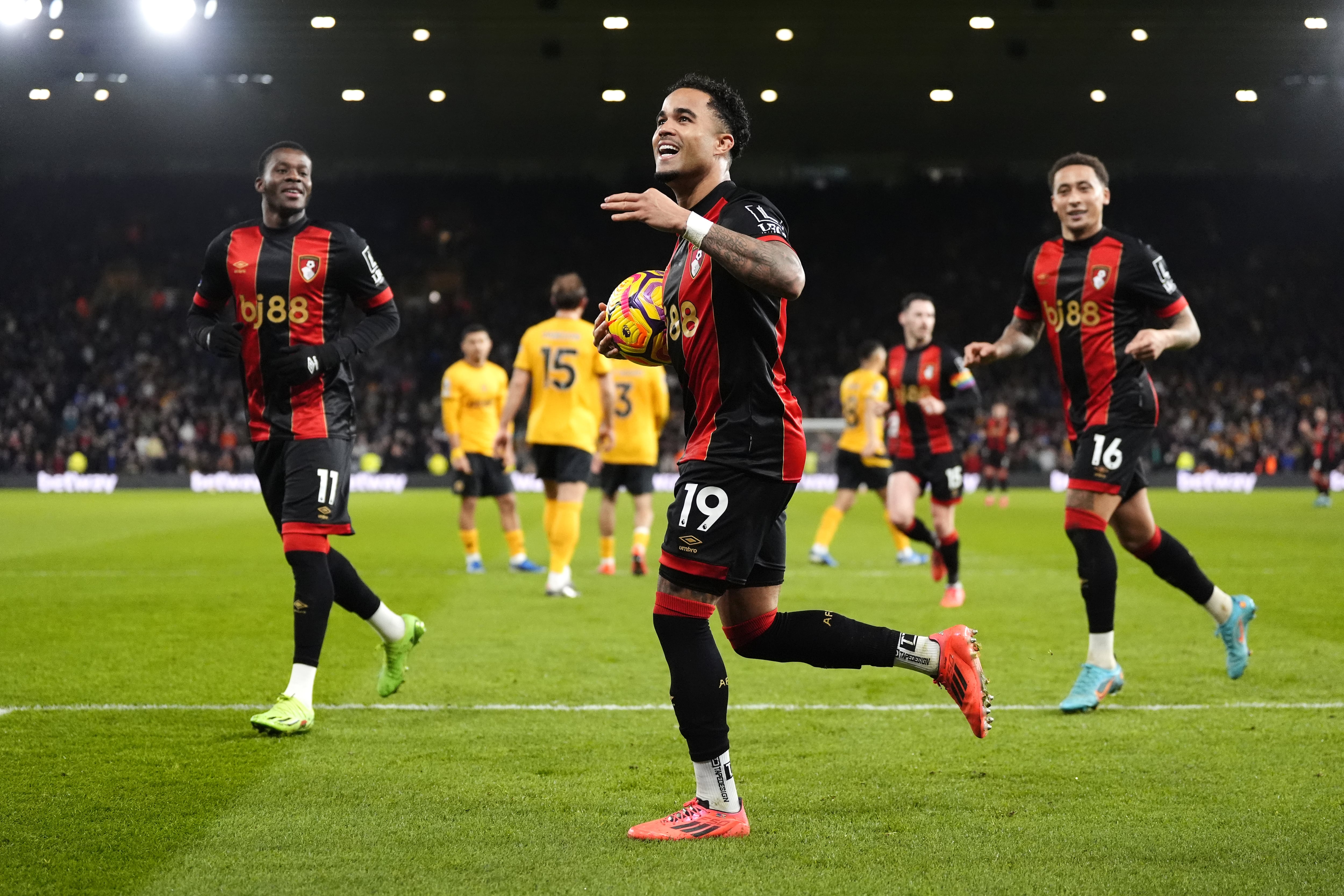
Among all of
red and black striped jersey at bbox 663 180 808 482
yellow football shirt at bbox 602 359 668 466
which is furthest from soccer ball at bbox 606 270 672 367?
yellow football shirt at bbox 602 359 668 466

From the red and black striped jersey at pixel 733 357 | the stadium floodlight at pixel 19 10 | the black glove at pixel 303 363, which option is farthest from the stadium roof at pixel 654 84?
the red and black striped jersey at pixel 733 357

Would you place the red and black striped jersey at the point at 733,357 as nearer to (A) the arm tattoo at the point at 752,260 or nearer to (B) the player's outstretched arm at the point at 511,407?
(A) the arm tattoo at the point at 752,260

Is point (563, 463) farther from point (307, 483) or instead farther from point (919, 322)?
point (307, 483)

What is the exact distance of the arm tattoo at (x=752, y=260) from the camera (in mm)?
3070

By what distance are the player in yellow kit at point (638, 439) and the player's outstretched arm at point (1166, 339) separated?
17.6ft

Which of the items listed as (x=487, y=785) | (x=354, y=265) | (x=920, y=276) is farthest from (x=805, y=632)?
(x=920, y=276)

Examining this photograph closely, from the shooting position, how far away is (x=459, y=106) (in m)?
30.2

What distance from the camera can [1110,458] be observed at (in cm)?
523

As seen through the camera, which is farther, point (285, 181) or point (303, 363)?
point (285, 181)

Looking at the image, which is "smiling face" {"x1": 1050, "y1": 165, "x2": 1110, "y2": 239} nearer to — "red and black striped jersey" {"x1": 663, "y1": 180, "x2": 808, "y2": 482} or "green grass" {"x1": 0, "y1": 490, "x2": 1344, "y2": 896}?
"green grass" {"x1": 0, "y1": 490, "x2": 1344, "y2": 896}

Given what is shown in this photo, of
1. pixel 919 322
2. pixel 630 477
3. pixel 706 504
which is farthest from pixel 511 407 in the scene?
pixel 706 504

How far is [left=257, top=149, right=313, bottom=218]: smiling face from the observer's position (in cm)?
492

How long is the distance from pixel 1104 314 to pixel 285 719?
11.8ft

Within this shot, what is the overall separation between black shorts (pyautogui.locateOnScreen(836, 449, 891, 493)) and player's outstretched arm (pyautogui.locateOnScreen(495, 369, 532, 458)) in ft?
12.2
